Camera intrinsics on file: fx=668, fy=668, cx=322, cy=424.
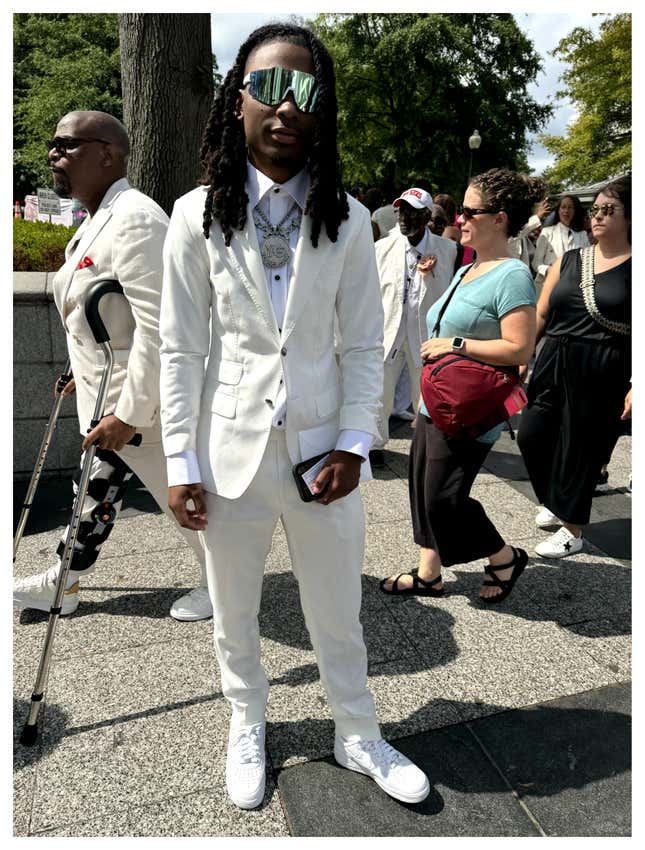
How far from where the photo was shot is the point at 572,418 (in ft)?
13.0

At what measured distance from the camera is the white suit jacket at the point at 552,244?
847 cm

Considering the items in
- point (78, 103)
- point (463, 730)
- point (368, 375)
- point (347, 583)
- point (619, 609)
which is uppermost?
point (78, 103)

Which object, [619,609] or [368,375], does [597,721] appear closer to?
[619,609]

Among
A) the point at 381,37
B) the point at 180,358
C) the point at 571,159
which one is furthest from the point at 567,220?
the point at 381,37

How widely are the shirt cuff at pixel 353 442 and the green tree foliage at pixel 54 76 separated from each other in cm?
3132

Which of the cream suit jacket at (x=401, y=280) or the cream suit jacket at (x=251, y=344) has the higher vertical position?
the cream suit jacket at (x=401, y=280)

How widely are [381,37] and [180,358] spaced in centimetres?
3272

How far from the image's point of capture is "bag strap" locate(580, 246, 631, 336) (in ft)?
12.2

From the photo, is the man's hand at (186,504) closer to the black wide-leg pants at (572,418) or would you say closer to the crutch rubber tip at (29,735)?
the crutch rubber tip at (29,735)

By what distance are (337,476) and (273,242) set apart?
0.73 meters

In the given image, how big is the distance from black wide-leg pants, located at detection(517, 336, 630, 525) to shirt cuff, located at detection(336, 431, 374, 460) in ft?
7.50

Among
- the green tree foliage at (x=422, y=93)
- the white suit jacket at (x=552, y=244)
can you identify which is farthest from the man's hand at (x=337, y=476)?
the green tree foliage at (x=422, y=93)

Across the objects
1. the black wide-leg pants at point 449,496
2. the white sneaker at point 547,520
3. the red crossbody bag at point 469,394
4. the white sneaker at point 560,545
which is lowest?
the white sneaker at point 560,545

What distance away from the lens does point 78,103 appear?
2967cm
